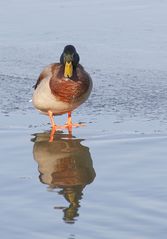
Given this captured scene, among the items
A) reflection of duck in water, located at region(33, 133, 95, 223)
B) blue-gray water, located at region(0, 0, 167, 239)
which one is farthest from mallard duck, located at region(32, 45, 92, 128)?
reflection of duck in water, located at region(33, 133, 95, 223)

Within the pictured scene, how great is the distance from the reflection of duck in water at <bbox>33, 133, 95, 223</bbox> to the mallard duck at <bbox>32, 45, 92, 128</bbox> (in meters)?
0.39

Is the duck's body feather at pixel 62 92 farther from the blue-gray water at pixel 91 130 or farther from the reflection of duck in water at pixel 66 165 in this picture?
the reflection of duck in water at pixel 66 165

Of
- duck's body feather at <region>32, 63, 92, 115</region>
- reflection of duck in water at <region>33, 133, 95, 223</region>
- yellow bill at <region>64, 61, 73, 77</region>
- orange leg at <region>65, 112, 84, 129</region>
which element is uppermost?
yellow bill at <region>64, 61, 73, 77</region>

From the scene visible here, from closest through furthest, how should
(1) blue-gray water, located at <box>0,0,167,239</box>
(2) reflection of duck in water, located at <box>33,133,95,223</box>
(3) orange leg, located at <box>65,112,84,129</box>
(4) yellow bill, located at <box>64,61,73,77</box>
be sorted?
(1) blue-gray water, located at <box>0,0,167,239</box>, (2) reflection of duck in water, located at <box>33,133,95,223</box>, (3) orange leg, located at <box>65,112,84,129</box>, (4) yellow bill, located at <box>64,61,73,77</box>

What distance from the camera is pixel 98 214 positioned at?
177 inches

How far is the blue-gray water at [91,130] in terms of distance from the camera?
14.6ft

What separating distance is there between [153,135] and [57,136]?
794 millimetres

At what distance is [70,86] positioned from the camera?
6.76m

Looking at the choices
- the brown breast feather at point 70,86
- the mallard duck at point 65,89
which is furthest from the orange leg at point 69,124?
the brown breast feather at point 70,86

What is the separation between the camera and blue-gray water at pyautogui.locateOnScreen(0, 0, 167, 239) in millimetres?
4465

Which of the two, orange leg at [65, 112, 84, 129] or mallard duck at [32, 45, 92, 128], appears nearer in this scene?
orange leg at [65, 112, 84, 129]

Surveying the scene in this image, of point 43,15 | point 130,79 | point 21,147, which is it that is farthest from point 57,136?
point 43,15

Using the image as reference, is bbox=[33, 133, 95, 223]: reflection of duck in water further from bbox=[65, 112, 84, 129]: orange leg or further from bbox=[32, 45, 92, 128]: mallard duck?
bbox=[32, 45, 92, 128]: mallard duck

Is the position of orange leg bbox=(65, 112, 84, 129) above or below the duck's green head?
below
